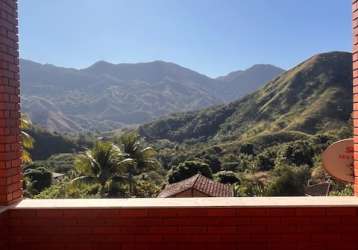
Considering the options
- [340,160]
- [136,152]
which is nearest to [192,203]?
[340,160]

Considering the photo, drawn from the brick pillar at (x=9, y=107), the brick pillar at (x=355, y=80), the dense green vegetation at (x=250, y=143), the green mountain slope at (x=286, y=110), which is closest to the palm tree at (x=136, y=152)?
the dense green vegetation at (x=250, y=143)

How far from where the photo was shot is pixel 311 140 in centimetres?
5638

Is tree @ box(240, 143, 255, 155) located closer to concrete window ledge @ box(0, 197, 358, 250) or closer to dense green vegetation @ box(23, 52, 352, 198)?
dense green vegetation @ box(23, 52, 352, 198)

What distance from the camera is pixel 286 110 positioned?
8338 cm

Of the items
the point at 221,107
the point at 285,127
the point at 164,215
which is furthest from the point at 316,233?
the point at 221,107

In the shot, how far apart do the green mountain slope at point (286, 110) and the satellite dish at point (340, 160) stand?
65.8 metres

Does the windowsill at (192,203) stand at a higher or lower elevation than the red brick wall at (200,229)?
higher

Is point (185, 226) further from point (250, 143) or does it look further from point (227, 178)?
point (250, 143)

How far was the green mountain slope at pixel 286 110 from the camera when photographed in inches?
2822

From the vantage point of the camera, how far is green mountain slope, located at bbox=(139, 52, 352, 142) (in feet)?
235

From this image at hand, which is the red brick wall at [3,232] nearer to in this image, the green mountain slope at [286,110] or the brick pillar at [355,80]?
the brick pillar at [355,80]

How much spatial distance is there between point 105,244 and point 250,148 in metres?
61.5

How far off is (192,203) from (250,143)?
62.8 m

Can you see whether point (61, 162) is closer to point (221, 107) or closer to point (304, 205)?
point (221, 107)
